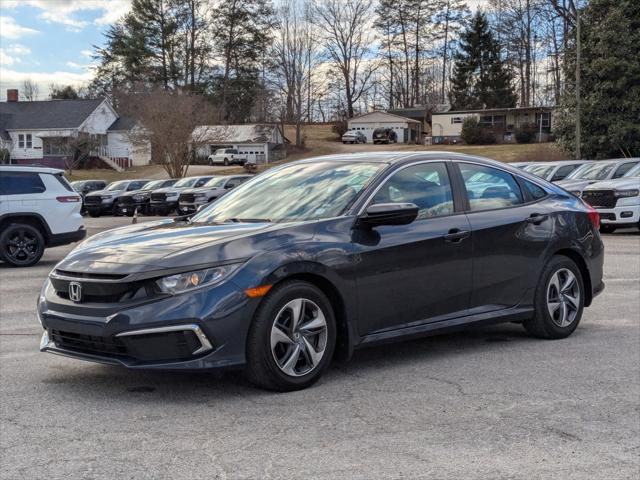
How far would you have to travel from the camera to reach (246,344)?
497 centimetres

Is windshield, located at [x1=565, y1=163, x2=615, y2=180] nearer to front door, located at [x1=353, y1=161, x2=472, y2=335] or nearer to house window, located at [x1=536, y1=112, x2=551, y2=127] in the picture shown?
front door, located at [x1=353, y1=161, x2=472, y2=335]

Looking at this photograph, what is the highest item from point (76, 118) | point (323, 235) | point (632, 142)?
point (76, 118)

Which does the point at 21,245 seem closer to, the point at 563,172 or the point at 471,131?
the point at 563,172

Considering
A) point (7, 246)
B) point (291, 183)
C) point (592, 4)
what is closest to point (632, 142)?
point (592, 4)

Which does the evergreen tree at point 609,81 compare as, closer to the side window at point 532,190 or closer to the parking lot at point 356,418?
the side window at point 532,190

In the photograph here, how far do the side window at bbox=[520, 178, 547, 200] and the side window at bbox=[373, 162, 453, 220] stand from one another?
1000mm

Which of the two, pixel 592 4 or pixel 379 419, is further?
pixel 592 4

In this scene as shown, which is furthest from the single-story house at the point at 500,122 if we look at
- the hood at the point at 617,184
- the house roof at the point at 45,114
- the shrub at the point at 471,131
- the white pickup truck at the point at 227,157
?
the hood at the point at 617,184

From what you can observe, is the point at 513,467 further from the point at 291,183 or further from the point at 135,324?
the point at 291,183

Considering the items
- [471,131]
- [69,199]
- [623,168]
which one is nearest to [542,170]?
[623,168]

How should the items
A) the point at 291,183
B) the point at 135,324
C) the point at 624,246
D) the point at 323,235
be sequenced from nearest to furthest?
the point at 135,324 < the point at 323,235 < the point at 291,183 < the point at 624,246

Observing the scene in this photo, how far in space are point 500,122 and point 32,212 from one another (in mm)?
68850

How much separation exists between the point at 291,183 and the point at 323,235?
1.01 m

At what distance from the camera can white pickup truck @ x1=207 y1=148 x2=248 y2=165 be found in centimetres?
7481
